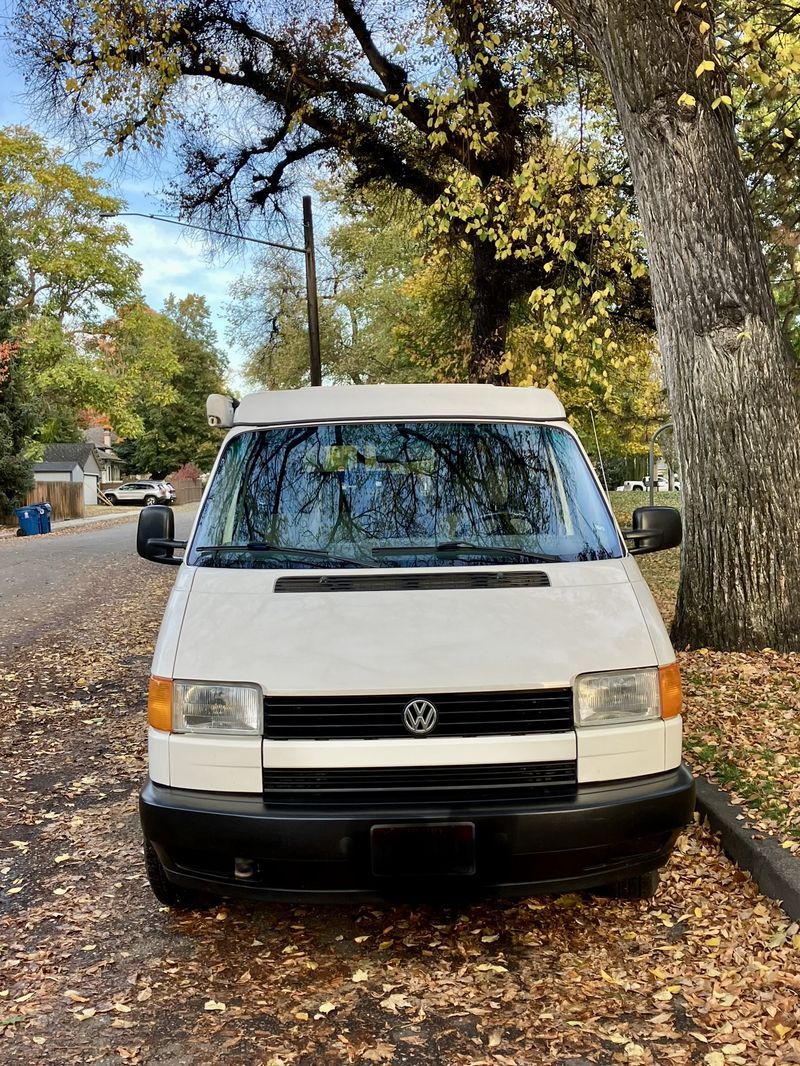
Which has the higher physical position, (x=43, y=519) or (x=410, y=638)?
(x=410, y=638)

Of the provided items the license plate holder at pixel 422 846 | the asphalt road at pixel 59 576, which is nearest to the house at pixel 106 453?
the asphalt road at pixel 59 576

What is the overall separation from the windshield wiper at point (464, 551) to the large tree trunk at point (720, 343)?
3.36m

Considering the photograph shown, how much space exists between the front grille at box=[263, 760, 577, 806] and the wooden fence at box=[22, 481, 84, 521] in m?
37.1

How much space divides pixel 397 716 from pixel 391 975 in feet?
3.12

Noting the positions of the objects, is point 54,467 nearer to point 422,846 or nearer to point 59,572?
point 59,572

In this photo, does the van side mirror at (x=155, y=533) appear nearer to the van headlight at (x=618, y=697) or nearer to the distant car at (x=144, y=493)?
the van headlight at (x=618, y=697)

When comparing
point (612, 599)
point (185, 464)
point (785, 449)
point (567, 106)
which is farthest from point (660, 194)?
point (185, 464)

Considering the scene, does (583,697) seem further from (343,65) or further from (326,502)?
(343,65)

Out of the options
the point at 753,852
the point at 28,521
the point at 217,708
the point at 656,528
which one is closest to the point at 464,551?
the point at 656,528

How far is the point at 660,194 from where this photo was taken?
21.7 feet

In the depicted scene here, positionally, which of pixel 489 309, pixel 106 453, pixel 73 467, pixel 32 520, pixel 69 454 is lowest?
pixel 32 520

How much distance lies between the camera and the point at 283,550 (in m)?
3.70

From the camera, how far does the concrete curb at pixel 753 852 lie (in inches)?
136

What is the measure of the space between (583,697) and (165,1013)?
173 centimetres
